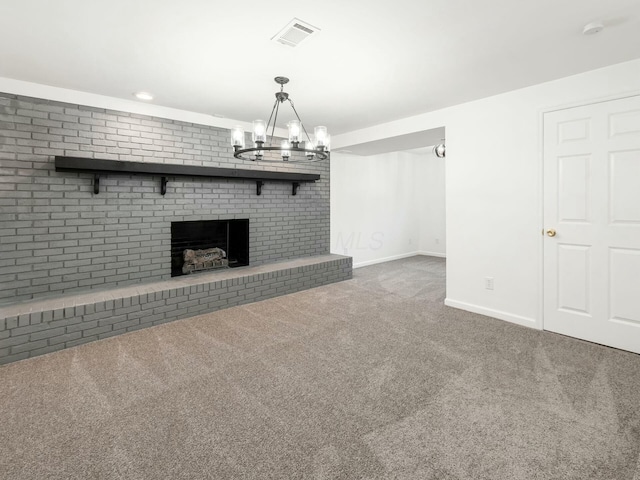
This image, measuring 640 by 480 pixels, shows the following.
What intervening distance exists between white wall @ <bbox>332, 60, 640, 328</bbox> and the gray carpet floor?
48 cm

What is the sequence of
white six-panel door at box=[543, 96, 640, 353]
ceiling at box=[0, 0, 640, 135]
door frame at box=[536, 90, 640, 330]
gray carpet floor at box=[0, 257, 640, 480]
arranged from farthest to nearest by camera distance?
door frame at box=[536, 90, 640, 330] < white six-panel door at box=[543, 96, 640, 353] < ceiling at box=[0, 0, 640, 135] < gray carpet floor at box=[0, 257, 640, 480]

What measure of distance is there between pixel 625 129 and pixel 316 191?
3769 mm

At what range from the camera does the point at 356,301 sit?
4051mm

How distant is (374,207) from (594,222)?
13.1ft

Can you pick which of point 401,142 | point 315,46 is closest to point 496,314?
point 401,142

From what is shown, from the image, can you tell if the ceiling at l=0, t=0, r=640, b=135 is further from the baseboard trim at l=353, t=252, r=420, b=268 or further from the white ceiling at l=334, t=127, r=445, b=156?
the baseboard trim at l=353, t=252, r=420, b=268

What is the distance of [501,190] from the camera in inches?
133

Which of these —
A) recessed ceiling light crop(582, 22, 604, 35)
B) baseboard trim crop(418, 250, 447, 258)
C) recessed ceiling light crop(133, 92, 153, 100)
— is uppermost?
recessed ceiling light crop(133, 92, 153, 100)

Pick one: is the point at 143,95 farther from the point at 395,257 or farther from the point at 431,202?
the point at 431,202

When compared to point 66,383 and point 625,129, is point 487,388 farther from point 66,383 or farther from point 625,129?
point 66,383

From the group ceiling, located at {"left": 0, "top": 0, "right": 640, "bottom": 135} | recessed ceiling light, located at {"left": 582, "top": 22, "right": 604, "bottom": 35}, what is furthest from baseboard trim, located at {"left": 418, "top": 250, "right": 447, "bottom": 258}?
recessed ceiling light, located at {"left": 582, "top": 22, "right": 604, "bottom": 35}

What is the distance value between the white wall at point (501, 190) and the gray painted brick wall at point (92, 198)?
2.72 m

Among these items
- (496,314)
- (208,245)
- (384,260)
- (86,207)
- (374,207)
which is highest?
(374,207)

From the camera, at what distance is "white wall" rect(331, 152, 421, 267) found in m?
5.86
